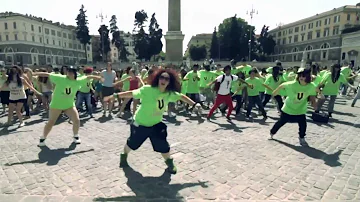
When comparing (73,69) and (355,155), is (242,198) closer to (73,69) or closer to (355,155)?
(355,155)

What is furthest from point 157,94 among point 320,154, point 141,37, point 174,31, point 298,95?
point 141,37

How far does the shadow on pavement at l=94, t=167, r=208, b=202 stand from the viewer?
145 inches

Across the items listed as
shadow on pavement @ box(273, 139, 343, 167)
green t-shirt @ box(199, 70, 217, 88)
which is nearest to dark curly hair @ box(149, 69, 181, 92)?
shadow on pavement @ box(273, 139, 343, 167)

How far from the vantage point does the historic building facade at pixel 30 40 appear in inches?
2744

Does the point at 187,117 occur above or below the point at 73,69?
below

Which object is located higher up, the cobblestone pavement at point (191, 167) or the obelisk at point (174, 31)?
the obelisk at point (174, 31)

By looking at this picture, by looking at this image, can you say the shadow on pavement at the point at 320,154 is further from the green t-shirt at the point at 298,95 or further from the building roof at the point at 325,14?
the building roof at the point at 325,14

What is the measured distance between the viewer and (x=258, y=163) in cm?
498

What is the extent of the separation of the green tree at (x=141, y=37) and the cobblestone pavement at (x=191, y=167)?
59.9 metres

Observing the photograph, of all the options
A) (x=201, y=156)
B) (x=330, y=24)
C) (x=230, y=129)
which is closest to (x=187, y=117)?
(x=230, y=129)

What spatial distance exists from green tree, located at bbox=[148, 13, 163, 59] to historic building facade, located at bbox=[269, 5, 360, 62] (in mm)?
40892

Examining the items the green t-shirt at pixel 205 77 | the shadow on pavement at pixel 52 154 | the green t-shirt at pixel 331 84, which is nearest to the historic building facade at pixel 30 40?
the green t-shirt at pixel 205 77

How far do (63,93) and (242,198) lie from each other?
173 inches

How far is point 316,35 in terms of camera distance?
76.1m
